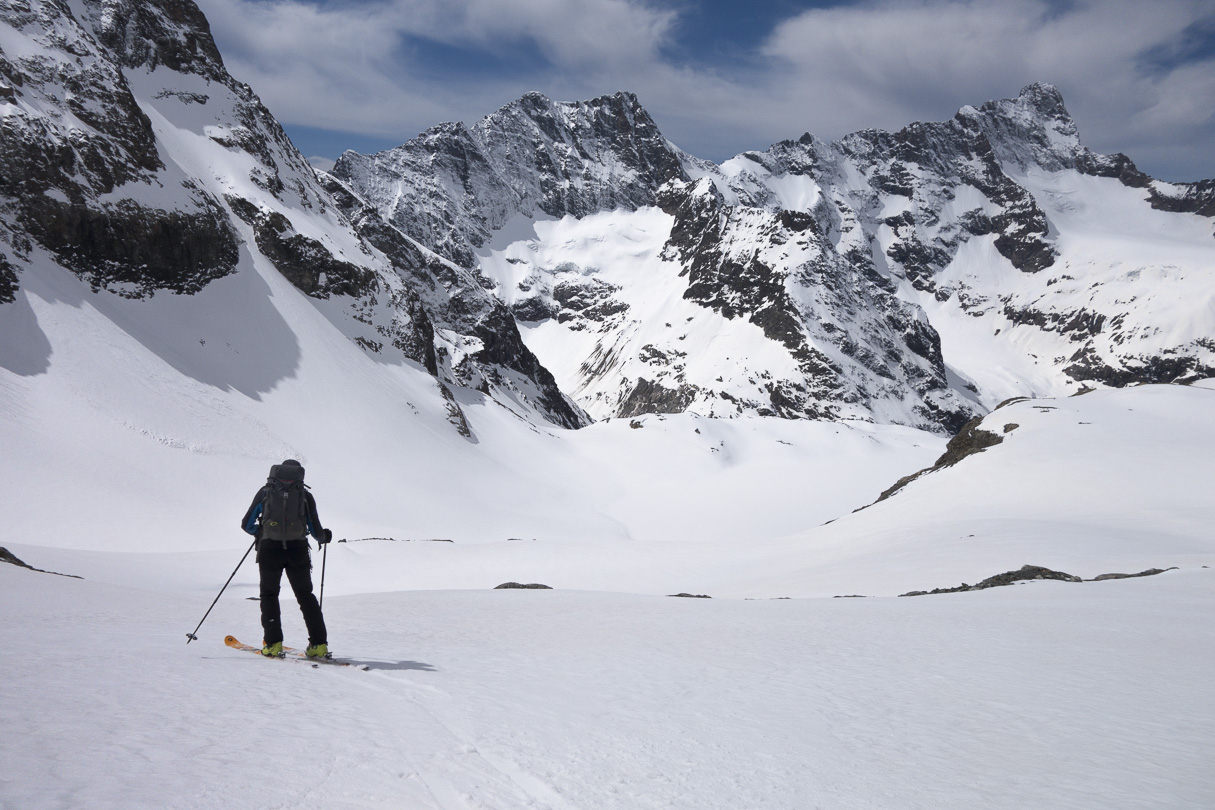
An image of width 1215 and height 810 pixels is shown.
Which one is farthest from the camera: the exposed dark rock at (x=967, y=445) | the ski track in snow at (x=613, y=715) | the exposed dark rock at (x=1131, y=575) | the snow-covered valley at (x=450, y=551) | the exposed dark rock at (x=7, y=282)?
the exposed dark rock at (x=967, y=445)

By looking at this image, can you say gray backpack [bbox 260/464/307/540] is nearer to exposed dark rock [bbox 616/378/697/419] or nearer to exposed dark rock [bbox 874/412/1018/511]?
exposed dark rock [bbox 874/412/1018/511]

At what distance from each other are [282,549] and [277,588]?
0.44 m

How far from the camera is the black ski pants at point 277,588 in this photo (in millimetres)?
7418

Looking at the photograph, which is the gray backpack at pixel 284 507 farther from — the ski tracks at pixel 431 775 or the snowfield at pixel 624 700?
the ski tracks at pixel 431 775

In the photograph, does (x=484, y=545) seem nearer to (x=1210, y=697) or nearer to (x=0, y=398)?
(x=0, y=398)

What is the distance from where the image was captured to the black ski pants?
7.42m

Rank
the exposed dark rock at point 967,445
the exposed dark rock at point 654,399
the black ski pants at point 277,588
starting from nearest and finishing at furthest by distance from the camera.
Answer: the black ski pants at point 277,588 → the exposed dark rock at point 967,445 → the exposed dark rock at point 654,399

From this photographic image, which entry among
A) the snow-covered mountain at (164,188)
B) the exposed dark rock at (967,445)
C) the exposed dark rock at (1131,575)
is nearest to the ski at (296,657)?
the exposed dark rock at (1131,575)

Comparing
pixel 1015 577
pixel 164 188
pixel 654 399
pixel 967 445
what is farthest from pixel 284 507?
pixel 654 399

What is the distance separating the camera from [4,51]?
40062 millimetres

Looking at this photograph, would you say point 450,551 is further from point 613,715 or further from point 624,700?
point 613,715

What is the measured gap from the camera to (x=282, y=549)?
757 cm

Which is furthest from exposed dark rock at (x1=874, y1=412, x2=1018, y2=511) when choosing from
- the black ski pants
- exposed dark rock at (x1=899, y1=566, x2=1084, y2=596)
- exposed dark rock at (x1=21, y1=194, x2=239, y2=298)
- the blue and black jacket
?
exposed dark rock at (x1=21, y1=194, x2=239, y2=298)

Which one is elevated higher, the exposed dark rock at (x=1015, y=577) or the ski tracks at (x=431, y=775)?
the exposed dark rock at (x=1015, y=577)
